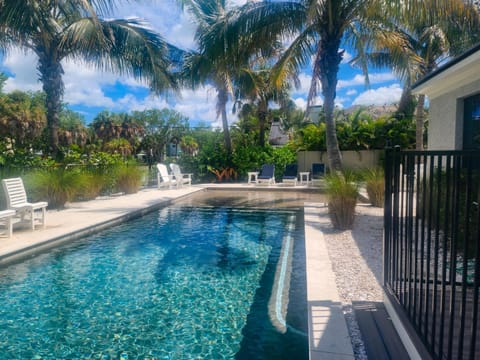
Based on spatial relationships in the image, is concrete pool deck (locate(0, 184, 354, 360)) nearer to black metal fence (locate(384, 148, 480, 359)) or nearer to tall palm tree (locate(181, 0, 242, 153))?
black metal fence (locate(384, 148, 480, 359))

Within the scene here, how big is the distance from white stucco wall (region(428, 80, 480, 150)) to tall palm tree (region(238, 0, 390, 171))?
100 inches

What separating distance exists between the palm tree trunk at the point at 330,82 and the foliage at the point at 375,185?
0.80 meters

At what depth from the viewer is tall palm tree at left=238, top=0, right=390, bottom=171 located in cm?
906

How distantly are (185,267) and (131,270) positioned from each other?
845 mm

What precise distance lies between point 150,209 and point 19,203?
149 inches

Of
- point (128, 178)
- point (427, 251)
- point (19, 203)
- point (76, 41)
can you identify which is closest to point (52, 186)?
point (19, 203)

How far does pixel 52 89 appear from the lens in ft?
36.1

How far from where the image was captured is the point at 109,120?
32.0 meters

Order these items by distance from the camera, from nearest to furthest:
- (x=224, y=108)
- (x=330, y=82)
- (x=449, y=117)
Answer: (x=449, y=117), (x=330, y=82), (x=224, y=108)

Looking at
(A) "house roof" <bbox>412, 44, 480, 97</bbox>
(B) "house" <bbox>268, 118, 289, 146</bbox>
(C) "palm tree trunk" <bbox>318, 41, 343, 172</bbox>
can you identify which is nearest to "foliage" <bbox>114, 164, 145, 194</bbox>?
(C) "palm tree trunk" <bbox>318, 41, 343, 172</bbox>

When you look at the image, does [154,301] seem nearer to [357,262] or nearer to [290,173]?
[357,262]

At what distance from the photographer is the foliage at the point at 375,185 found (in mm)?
9188

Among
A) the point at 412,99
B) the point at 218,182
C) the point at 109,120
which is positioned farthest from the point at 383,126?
the point at 109,120

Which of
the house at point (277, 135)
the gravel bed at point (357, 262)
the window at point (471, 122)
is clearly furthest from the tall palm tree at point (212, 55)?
the house at point (277, 135)
